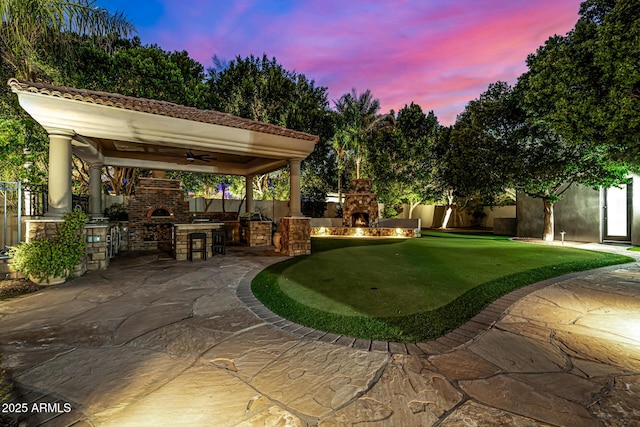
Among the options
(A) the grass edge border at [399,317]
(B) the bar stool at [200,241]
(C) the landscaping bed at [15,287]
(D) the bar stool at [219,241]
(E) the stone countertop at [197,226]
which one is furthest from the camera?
(D) the bar stool at [219,241]

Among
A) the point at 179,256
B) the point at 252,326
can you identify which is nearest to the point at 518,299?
the point at 252,326

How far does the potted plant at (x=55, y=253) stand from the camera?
4.95m

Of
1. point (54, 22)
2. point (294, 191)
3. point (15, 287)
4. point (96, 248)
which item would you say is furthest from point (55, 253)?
point (294, 191)

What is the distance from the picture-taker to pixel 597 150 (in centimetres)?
1002

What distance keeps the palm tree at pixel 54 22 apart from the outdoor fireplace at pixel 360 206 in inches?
491

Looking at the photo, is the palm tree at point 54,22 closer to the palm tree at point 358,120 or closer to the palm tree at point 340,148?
the palm tree at point 340,148

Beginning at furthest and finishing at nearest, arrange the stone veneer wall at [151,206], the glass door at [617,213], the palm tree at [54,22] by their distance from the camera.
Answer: the glass door at [617,213] < the stone veneer wall at [151,206] < the palm tree at [54,22]

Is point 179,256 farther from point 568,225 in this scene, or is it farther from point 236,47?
point 568,225

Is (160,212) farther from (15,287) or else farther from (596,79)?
(596,79)

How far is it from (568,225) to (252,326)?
16.4m

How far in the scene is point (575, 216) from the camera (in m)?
12.8

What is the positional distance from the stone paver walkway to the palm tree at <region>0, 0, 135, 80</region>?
4.27 meters

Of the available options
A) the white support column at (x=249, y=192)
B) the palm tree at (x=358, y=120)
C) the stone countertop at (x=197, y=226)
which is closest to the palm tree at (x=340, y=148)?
the palm tree at (x=358, y=120)

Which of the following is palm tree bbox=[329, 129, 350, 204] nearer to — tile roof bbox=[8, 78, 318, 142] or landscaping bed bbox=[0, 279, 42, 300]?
tile roof bbox=[8, 78, 318, 142]
